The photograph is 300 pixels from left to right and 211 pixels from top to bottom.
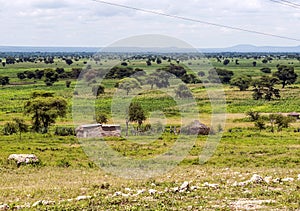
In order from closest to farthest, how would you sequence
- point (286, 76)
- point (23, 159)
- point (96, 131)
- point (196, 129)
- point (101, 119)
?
point (23, 159) < point (96, 131) < point (196, 129) < point (101, 119) < point (286, 76)

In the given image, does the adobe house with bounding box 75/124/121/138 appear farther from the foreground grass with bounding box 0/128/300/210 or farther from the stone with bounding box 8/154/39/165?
the stone with bounding box 8/154/39/165

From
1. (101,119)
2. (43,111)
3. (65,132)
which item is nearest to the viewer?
(65,132)

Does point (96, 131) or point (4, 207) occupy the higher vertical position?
point (4, 207)

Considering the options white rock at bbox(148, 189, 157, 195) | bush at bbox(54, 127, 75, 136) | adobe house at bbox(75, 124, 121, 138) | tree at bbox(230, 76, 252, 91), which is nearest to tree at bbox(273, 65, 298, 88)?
tree at bbox(230, 76, 252, 91)

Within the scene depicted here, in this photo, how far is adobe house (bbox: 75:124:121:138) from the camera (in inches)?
1479

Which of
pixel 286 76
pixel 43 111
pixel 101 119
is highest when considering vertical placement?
pixel 286 76

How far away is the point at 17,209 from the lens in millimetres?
10477

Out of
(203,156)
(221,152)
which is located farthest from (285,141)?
(203,156)

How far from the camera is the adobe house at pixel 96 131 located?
3756 cm

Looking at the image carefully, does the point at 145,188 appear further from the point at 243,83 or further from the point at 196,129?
the point at 243,83

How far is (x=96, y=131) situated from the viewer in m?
37.8

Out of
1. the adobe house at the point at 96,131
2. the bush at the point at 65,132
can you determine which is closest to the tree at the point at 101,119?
the bush at the point at 65,132

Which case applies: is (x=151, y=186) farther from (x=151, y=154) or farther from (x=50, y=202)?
(x=151, y=154)

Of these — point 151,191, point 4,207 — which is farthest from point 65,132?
point 4,207
